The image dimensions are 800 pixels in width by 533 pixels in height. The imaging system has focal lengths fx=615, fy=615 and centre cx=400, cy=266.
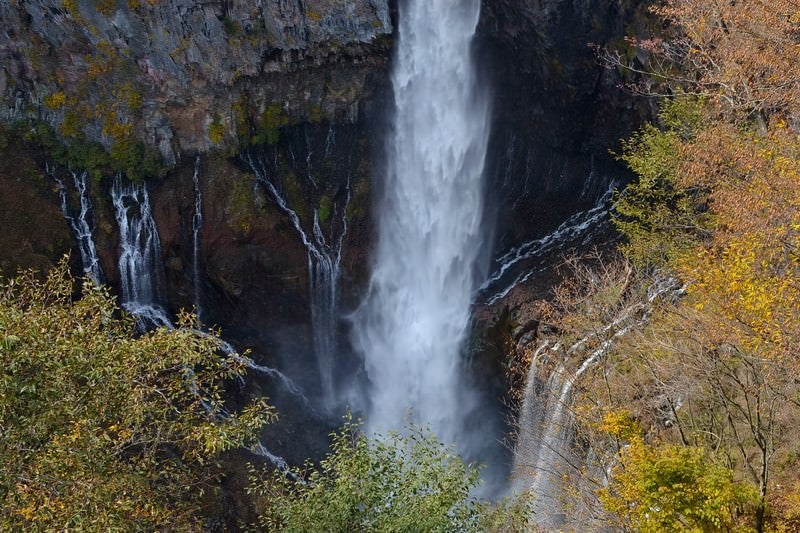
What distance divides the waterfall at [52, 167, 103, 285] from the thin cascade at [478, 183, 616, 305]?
14.8 metres

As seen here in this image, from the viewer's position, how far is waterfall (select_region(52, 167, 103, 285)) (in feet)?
77.4

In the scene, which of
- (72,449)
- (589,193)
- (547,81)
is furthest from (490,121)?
(72,449)

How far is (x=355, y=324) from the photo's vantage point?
989 inches

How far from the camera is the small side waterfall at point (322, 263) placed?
25.0m

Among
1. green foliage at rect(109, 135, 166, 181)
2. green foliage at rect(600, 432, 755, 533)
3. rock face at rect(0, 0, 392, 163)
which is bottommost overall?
green foliage at rect(600, 432, 755, 533)

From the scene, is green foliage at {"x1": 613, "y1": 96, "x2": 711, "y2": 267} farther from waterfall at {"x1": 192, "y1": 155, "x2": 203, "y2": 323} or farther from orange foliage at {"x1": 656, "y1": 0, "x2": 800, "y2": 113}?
waterfall at {"x1": 192, "y1": 155, "x2": 203, "y2": 323}

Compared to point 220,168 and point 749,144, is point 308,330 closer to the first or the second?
point 220,168

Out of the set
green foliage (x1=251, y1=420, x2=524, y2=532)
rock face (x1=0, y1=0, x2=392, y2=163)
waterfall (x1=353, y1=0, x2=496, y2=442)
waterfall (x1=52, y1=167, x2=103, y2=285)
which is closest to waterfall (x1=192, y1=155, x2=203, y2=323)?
rock face (x1=0, y1=0, x2=392, y2=163)

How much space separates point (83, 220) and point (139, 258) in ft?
8.50

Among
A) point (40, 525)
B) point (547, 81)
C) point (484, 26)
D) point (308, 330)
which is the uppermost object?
point (484, 26)

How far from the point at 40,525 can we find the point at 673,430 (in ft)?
30.8

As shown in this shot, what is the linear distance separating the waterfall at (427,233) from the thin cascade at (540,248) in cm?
114

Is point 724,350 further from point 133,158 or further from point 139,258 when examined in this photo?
point 133,158

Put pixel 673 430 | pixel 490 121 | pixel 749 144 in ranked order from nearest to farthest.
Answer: pixel 673 430
pixel 749 144
pixel 490 121
